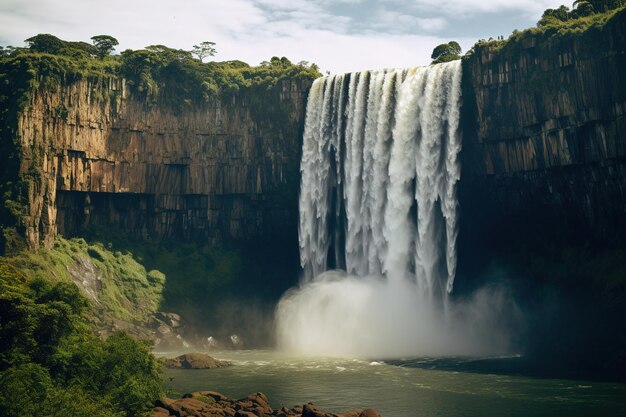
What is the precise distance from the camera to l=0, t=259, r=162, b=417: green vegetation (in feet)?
144

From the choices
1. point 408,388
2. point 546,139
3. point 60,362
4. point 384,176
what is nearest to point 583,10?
point 546,139

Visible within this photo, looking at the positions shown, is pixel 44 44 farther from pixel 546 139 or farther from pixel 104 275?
pixel 546 139

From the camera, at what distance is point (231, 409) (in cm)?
5378

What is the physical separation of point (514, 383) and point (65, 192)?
5918 cm

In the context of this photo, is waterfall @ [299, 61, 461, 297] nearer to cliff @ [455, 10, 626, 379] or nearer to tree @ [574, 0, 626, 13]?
cliff @ [455, 10, 626, 379]

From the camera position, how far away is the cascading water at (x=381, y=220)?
88.9m

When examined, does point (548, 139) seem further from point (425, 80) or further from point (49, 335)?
point (49, 335)

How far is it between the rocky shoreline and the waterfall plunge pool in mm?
3368

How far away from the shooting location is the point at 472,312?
87.4 metres

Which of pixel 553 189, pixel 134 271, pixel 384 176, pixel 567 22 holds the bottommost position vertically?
pixel 134 271

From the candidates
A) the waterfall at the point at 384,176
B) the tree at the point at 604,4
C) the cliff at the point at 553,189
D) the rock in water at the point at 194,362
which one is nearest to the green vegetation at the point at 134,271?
the waterfall at the point at 384,176

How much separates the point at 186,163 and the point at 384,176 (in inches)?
1060

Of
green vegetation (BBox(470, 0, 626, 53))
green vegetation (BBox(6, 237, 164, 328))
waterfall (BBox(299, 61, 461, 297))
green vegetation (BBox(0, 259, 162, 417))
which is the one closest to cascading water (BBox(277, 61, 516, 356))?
waterfall (BBox(299, 61, 461, 297))

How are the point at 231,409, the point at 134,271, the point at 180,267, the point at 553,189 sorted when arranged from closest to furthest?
the point at 231,409
the point at 553,189
the point at 134,271
the point at 180,267
